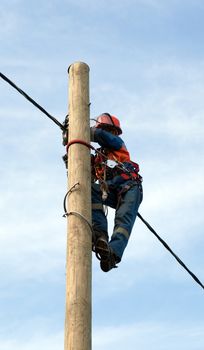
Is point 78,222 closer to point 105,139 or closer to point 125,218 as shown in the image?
point 125,218

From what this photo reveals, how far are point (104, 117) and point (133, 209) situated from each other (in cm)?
113

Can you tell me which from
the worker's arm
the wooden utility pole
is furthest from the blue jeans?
the wooden utility pole

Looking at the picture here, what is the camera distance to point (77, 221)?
531 cm

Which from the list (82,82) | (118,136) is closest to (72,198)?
(82,82)

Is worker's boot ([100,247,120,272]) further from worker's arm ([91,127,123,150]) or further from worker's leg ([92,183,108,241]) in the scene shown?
worker's arm ([91,127,123,150])

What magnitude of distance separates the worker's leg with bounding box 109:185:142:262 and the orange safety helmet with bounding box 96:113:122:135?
2.50 ft

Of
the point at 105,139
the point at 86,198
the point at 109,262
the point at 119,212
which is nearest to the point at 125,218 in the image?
the point at 119,212

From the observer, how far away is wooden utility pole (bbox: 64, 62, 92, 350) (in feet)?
15.8

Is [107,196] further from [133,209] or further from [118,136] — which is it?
[118,136]

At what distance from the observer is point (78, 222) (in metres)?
5.30

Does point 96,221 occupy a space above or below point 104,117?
below

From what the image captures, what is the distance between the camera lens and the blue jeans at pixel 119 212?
6.16 metres

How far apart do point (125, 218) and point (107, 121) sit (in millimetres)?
1226

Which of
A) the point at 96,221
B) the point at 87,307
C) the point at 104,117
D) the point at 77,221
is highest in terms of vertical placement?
the point at 104,117
